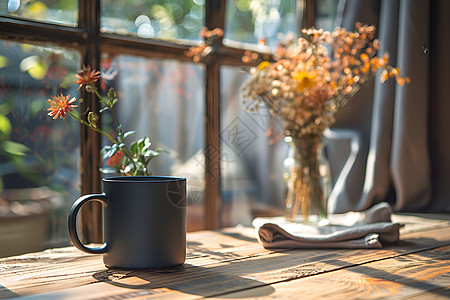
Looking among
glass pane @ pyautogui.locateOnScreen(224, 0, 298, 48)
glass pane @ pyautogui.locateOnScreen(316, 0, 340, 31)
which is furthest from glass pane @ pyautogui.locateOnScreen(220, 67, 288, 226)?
glass pane @ pyautogui.locateOnScreen(316, 0, 340, 31)

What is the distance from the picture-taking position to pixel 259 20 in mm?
1765

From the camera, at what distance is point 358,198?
175 centimetres

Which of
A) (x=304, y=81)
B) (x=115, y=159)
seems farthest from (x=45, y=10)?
(x=304, y=81)

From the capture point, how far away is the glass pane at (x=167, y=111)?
1.45m

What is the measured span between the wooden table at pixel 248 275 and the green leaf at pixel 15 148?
30 centimetres

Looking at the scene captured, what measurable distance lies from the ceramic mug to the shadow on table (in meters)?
0.02

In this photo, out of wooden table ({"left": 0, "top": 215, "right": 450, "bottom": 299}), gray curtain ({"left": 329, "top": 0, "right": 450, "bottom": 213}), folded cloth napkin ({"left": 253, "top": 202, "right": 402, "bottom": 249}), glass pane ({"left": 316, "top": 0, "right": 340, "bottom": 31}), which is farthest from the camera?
glass pane ({"left": 316, "top": 0, "right": 340, "bottom": 31})

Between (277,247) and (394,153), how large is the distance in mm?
790

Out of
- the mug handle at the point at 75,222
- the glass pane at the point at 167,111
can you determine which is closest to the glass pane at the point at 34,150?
the glass pane at the point at 167,111

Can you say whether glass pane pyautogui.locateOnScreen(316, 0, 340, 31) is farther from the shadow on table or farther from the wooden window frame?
the shadow on table

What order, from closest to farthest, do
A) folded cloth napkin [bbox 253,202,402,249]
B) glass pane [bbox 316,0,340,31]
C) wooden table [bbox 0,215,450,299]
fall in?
1. wooden table [bbox 0,215,450,299]
2. folded cloth napkin [bbox 253,202,402,249]
3. glass pane [bbox 316,0,340,31]

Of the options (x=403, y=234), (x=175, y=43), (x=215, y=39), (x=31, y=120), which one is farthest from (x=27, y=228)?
(x=403, y=234)

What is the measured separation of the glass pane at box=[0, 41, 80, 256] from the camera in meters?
1.23

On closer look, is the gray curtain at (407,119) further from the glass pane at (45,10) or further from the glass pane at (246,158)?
the glass pane at (45,10)
